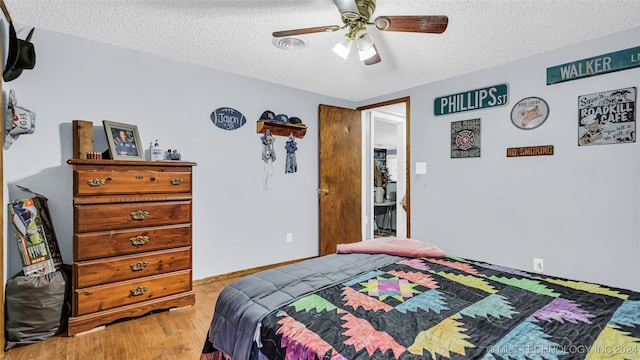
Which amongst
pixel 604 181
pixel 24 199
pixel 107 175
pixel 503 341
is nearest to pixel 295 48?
pixel 107 175

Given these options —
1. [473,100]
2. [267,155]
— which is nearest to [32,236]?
[267,155]

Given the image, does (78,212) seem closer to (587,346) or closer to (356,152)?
(587,346)

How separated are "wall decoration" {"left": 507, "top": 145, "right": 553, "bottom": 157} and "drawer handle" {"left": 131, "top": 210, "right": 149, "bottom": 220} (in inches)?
134

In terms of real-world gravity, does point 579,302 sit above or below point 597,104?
below

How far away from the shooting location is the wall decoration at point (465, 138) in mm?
3448

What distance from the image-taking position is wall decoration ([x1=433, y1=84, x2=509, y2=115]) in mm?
3256

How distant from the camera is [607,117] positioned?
2.62 metres

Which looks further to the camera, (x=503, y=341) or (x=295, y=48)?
(x=295, y=48)

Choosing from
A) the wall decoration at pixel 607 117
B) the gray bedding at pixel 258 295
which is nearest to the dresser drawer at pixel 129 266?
the gray bedding at pixel 258 295

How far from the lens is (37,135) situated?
97.5 inches

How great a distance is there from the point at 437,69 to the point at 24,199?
12.4 ft

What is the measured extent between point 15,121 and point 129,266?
4.11 ft

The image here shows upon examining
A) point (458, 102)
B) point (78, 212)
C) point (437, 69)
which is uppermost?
point (437, 69)

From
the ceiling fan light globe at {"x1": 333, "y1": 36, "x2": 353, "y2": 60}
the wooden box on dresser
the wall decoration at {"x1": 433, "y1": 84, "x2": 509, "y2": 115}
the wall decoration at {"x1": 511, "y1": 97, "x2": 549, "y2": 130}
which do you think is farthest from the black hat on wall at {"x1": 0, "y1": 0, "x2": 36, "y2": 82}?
the wall decoration at {"x1": 511, "y1": 97, "x2": 549, "y2": 130}
